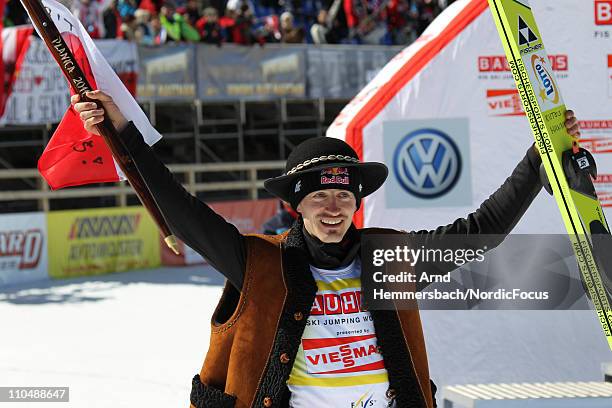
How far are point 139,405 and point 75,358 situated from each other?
181 centimetres

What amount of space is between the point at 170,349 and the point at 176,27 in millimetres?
8469

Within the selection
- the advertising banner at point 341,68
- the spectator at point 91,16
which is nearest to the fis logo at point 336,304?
the spectator at point 91,16

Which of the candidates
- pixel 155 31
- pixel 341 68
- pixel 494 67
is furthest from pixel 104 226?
pixel 494 67

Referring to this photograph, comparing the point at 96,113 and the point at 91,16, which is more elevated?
the point at 91,16

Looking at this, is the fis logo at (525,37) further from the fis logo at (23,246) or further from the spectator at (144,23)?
the spectator at (144,23)

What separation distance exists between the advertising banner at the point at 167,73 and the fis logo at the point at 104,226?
73.8 inches

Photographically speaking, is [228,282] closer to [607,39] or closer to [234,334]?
[234,334]

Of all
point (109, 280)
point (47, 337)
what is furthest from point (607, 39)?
point (109, 280)

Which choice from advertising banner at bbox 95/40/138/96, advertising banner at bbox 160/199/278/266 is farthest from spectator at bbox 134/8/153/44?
advertising banner at bbox 160/199/278/266

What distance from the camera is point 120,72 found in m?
14.2

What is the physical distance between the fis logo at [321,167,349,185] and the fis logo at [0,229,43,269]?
35.9 ft

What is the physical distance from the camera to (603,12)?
659cm

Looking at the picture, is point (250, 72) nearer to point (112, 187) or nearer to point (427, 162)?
point (112, 187)

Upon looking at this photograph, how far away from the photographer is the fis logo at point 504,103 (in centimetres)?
648
